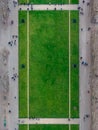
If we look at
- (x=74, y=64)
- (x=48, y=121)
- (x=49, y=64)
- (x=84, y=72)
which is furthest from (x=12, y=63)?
(x=84, y=72)

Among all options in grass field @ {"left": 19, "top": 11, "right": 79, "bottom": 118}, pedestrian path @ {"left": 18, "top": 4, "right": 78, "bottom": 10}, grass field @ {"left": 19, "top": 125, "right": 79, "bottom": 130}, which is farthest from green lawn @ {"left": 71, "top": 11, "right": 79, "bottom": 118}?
grass field @ {"left": 19, "top": 125, "right": 79, "bottom": 130}

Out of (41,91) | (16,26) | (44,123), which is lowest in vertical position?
(44,123)

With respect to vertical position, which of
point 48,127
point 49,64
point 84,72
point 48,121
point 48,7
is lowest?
point 48,127

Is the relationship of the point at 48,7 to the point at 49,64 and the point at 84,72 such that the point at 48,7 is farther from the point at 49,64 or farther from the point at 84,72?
the point at 84,72

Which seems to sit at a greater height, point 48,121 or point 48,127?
point 48,121

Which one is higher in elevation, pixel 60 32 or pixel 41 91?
pixel 60 32

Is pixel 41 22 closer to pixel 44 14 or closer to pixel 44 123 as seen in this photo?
pixel 44 14

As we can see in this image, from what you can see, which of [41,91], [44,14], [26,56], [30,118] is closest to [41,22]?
[44,14]

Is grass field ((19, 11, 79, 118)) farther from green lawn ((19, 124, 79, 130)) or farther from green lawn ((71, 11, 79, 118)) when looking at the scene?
green lawn ((19, 124, 79, 130))
